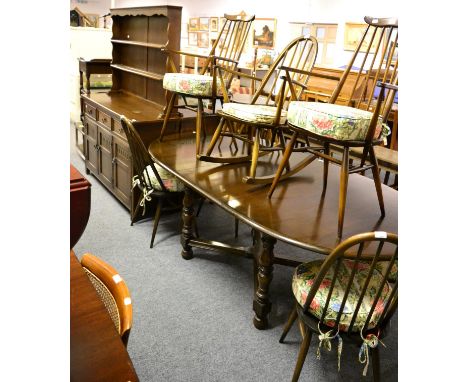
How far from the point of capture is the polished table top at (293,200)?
1.83m

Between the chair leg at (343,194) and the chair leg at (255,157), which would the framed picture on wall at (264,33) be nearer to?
the chair leg at (255,157)

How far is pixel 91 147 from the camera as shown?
421cm

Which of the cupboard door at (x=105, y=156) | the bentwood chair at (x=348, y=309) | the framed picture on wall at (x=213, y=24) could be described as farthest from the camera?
the framed picture on wall at (x=213, y=24)

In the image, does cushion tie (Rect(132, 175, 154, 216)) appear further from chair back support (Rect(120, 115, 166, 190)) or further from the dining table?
the dining table

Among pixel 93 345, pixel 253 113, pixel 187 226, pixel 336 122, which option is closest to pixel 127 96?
pixel 187 226

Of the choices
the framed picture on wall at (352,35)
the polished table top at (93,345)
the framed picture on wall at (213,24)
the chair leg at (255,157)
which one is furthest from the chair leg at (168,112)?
the framed picture on wall at (213,24)

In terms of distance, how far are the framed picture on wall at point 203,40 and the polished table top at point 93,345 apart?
355 inches

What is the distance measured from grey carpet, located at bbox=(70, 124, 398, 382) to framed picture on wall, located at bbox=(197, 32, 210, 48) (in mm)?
6962

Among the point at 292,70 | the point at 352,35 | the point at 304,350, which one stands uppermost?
the point at 352,35

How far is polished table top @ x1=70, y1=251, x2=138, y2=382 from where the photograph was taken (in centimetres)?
80

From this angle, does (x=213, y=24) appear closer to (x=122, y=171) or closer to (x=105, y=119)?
(x=105, y=119)

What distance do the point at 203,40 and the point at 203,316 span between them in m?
8.29

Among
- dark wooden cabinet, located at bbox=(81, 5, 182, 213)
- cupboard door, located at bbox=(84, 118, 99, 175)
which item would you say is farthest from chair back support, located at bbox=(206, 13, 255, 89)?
cupboard door, located at bbox=(84, 118, 99, 175)
